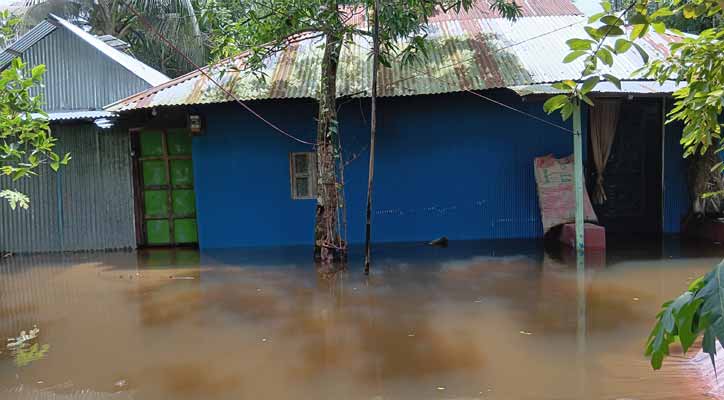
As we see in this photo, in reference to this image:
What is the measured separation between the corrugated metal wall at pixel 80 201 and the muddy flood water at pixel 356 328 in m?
1.62

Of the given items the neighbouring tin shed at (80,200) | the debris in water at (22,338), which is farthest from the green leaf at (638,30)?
the neighbouring tin shed at (80,200)

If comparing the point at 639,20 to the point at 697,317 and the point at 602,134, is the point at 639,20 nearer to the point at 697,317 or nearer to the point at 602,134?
the point at 697,317

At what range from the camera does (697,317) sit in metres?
1.30

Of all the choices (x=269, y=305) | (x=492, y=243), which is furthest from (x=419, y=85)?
(x=269, y=305)

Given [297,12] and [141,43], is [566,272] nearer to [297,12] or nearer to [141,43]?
[297,12]

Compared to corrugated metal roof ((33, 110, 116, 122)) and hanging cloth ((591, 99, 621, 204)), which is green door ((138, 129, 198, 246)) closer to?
corrugated metal roof ((33, 110, 116, 122))

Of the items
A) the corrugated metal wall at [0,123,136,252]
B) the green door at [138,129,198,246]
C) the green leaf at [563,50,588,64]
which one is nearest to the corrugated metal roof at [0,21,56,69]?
the corrugated metal wall at [0,123,136,252]

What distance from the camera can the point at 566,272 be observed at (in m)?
7.59

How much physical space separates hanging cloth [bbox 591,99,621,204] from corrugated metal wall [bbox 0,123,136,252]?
817cm

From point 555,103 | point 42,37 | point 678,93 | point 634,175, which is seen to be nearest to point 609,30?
point 555,103

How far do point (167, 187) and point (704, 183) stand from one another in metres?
9.16

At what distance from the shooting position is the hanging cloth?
10094mm

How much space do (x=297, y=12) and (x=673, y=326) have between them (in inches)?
292

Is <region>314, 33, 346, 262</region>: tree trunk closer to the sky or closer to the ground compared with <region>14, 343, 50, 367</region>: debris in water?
closer to the sky
